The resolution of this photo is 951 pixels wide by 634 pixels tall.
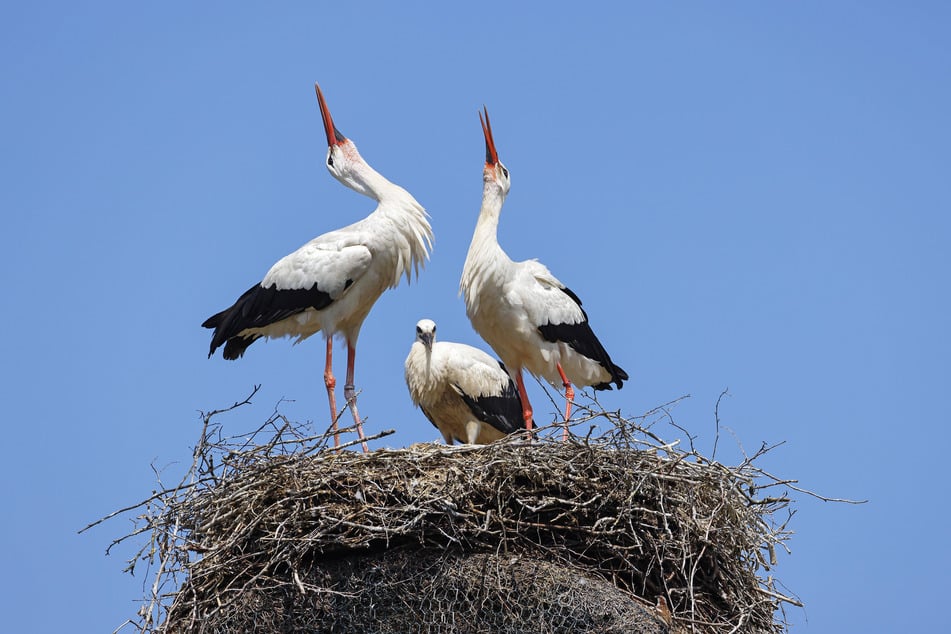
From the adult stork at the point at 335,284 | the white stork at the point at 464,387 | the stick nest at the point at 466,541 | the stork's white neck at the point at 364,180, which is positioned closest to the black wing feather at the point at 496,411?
the white stork at the point at 464,387

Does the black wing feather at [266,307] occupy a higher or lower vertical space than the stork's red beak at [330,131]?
lower

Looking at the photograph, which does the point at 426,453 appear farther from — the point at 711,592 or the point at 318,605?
the point at 711,592

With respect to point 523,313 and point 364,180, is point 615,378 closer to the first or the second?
point 523,313

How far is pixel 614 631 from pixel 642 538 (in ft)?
1.87

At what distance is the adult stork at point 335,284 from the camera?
864cm

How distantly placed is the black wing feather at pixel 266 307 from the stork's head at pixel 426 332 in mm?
1486

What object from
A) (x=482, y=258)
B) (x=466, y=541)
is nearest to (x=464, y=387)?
(x=482, y=258)

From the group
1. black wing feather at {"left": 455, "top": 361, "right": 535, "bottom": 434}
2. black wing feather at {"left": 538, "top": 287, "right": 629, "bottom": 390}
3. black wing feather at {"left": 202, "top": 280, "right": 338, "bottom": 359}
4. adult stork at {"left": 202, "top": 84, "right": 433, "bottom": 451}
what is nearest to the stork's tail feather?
black wing feather at {"left": 538, "top": 287, "right": 629, "bottom": 390}

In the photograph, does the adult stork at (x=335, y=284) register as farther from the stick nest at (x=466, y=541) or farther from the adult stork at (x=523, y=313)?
the stick nest at (x=466, y=541)

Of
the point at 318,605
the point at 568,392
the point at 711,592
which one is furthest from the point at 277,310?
the point at 711,592

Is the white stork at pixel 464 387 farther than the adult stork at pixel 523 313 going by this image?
Yes

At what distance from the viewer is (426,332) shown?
1009cm

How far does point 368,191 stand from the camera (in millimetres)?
9344

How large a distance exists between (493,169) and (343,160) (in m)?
1.10
